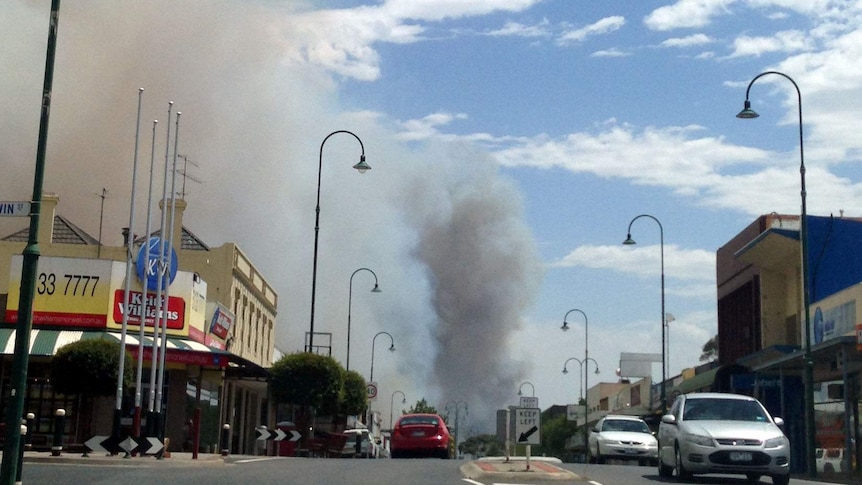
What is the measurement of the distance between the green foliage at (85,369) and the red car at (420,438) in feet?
28.7

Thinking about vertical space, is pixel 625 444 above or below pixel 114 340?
below

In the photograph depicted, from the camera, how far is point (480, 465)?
76.3 ft

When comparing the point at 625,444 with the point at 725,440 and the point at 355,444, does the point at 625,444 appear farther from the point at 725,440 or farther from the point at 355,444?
the point at 355,444

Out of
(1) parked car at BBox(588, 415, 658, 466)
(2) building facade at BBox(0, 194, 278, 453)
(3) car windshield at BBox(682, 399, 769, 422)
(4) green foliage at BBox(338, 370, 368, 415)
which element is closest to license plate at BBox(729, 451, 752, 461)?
(3) car windshield at BBox(682, 399, 769, 422)

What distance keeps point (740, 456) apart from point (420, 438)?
18.3 m

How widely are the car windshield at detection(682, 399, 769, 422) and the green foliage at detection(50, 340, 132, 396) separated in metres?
19.0

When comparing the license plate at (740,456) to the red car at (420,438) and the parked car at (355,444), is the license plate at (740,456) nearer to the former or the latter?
the red car at (420,438)

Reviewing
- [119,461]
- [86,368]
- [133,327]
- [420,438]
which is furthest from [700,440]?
[133,327]

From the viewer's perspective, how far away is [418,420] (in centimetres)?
3781

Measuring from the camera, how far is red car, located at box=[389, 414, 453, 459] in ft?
122

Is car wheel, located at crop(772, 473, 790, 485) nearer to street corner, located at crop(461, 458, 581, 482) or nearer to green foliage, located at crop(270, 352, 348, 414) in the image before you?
street corner, located at crop(461, 458, 581, 482)

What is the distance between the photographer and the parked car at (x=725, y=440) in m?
20.0

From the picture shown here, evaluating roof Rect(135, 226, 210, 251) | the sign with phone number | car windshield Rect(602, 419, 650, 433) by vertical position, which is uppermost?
roof Rect(135, 226, 210, 251)

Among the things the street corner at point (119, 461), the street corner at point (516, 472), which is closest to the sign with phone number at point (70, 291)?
the street corner at point (119, 461)
